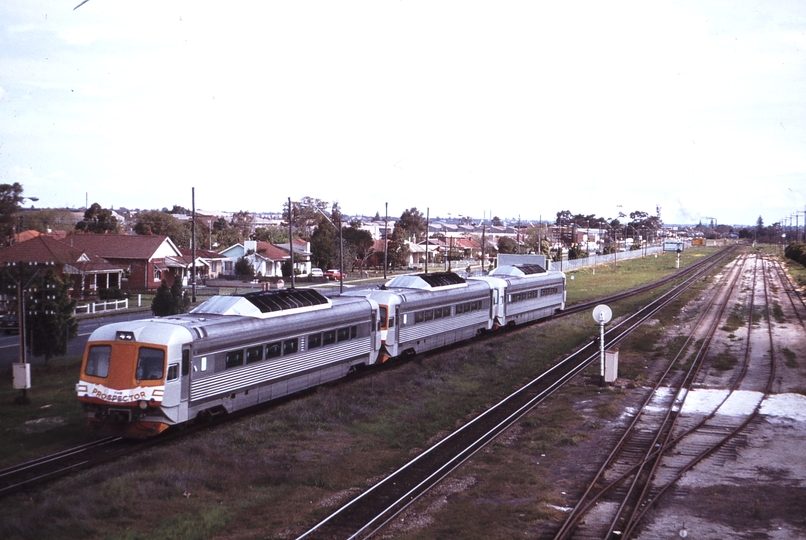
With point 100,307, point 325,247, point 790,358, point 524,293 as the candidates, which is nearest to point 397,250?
point 325,247

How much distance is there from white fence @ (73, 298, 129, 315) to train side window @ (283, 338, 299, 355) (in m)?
25.9

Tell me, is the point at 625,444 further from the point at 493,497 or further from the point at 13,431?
the point at 13,431

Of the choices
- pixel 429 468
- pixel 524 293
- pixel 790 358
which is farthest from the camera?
pixel 524 293

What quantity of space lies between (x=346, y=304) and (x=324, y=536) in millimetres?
12929

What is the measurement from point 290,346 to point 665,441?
1038 cm

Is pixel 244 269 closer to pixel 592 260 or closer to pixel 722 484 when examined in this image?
pixel 592 260

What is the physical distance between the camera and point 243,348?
1855cm

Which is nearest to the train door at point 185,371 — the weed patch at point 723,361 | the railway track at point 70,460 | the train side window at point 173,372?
the train side window at point 173,372

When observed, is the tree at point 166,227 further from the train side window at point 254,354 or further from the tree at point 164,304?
the train side window at point 254,354

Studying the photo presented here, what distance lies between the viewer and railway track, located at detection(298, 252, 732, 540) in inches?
463

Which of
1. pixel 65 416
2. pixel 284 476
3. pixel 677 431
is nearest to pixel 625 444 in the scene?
pixel 677 431

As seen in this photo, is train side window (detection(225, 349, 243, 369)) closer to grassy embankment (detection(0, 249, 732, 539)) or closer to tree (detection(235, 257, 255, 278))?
grassy embankment (detection(0, 249, 732, 539))

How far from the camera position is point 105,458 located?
15484mm

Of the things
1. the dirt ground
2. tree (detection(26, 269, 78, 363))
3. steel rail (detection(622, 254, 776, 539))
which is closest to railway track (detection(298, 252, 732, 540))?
the dirt ground
